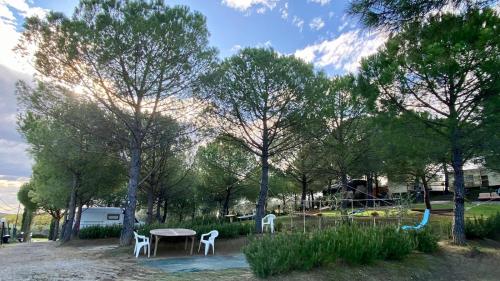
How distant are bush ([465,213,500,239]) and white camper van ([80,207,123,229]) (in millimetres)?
19550

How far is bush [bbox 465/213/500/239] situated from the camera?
10.3 meters

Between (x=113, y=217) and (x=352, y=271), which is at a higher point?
(x=113, y=217)

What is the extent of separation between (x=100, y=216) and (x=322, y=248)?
64.8 ft

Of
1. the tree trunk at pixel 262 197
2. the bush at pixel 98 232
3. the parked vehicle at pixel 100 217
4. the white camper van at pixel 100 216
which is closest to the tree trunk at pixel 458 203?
the tree trunk at pixel 262 197

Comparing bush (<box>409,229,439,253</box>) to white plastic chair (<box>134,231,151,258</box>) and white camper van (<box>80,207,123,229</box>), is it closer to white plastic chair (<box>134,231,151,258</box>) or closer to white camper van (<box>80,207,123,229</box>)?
white plastic chair (<box>134,231,151,258</box>)

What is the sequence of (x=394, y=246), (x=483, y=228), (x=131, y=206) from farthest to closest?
(x=131, y=206) < (x=483, y=228) < (x=394, y=246)

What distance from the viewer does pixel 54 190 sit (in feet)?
57.6

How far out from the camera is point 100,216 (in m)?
22.3

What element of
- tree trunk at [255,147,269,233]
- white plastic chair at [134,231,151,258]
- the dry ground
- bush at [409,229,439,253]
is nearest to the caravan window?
tree trunk at [255,147,269,233]

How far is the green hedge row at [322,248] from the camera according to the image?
219 inches

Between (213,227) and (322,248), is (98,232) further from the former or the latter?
(322,248)

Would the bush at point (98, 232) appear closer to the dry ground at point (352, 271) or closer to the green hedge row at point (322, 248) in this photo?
the dry ground at point (352, 271)

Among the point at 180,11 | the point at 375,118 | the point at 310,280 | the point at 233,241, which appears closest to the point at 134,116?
the point at 180,11

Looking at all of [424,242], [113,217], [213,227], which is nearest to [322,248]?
[424,242]
